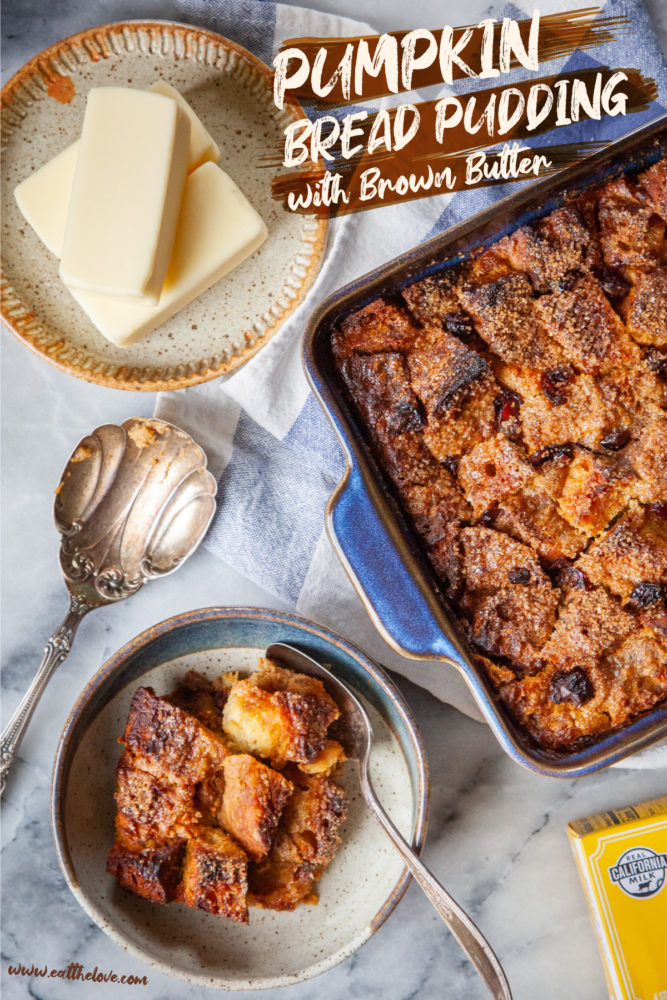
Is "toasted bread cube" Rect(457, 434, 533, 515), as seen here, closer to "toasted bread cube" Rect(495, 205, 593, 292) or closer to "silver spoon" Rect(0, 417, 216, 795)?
"toasted bread cube" Rect(495, 205, 593, 292)

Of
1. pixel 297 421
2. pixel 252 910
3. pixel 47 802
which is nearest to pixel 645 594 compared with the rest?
pixel 297 421

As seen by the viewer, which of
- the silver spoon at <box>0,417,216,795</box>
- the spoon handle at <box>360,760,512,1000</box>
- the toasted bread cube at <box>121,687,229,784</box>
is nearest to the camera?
the spoon handle at <box>360,760,512,1000</box>

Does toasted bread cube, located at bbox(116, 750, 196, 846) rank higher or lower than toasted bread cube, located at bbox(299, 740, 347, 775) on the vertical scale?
higher

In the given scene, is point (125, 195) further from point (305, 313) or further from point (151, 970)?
point (151, 970)

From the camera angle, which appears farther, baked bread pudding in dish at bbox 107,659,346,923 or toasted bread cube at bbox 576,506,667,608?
baked bread pudding in dish at bbox 107,659,346,923

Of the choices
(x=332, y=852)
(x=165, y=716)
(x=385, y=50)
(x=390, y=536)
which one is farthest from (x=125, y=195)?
(x=332, y=852)

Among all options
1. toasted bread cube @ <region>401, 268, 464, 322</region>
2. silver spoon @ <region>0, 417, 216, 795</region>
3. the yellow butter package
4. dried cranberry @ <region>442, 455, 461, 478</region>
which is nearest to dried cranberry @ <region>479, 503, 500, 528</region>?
dried cranberry @ <region>442, 455, 461, 478</region>

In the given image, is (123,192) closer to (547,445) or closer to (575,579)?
(547,445)

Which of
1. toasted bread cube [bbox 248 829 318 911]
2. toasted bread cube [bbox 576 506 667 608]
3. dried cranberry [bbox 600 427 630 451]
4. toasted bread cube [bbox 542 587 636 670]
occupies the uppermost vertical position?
dried cranberry [bbox 600 427 630 451]
